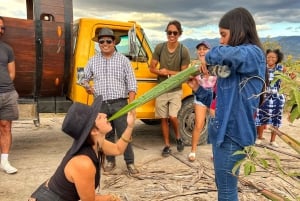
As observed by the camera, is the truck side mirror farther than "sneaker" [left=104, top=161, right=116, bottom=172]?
Yes

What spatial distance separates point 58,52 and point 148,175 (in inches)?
84.2

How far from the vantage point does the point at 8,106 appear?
479cm

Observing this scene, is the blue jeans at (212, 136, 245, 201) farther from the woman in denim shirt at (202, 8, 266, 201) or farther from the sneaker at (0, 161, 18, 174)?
the sneaker at (0, 161, 18, 174)

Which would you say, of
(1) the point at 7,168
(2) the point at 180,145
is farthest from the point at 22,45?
(2) the point at 180,145

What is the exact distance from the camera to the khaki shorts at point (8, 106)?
4734mm

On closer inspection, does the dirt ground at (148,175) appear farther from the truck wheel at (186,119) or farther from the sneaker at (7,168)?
the truck wheel at (186,119)

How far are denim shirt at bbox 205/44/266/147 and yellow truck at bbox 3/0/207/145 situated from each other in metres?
3.01

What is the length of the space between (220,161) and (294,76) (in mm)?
1363

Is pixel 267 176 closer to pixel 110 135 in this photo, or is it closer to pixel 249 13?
pixel 110 135

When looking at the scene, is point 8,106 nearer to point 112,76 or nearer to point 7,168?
point 7,168

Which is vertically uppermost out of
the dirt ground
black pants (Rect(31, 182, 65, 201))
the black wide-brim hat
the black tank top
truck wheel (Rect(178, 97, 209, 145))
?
the black wide-brim hat

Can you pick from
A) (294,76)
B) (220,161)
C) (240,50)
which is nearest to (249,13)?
(240,50)

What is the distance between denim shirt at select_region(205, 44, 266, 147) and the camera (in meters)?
2.18

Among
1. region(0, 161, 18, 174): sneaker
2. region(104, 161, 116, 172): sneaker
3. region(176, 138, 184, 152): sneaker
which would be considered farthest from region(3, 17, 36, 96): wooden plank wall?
region(176, 138, 184, 152): sneaker
